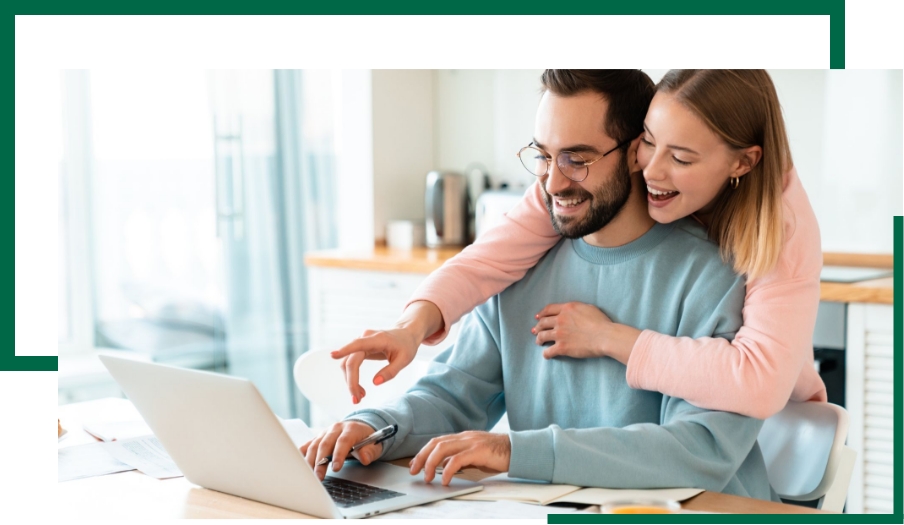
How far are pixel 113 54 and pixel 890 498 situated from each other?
206 centimetres

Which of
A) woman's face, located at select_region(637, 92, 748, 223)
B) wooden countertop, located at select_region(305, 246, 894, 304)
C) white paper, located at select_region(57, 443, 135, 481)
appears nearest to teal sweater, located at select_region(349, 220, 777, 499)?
woman's face, located at select_region(637, 92, 748, 223)

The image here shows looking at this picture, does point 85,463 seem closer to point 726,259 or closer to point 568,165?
point 568,165

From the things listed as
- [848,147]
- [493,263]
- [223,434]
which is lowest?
[223,434]

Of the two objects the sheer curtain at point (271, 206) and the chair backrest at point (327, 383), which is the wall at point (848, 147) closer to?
the sheer curtain at point (271, 206)

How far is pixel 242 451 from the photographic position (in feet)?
3.53

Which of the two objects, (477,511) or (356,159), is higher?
(356,159)

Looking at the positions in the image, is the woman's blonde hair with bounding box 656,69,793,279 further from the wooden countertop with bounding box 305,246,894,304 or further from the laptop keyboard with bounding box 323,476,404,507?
the wooden countertop with bounding box 305,246,894,304

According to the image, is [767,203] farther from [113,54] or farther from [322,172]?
[322,172]

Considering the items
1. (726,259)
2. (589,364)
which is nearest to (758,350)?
(726,259)

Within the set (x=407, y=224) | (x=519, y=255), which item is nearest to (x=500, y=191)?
(x=407, y=224)

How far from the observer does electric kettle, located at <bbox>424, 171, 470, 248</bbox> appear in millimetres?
3303

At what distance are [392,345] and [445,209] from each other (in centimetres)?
203

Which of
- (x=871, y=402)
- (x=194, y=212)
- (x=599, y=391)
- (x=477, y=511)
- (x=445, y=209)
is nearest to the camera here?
(x=477, y=511)

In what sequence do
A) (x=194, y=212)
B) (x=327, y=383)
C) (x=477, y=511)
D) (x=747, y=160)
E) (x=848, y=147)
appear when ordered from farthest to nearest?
(x=194, y=212), (x=848, y=147), (x=327, y=383), (x=747, y=160), (x=477, y=511)
